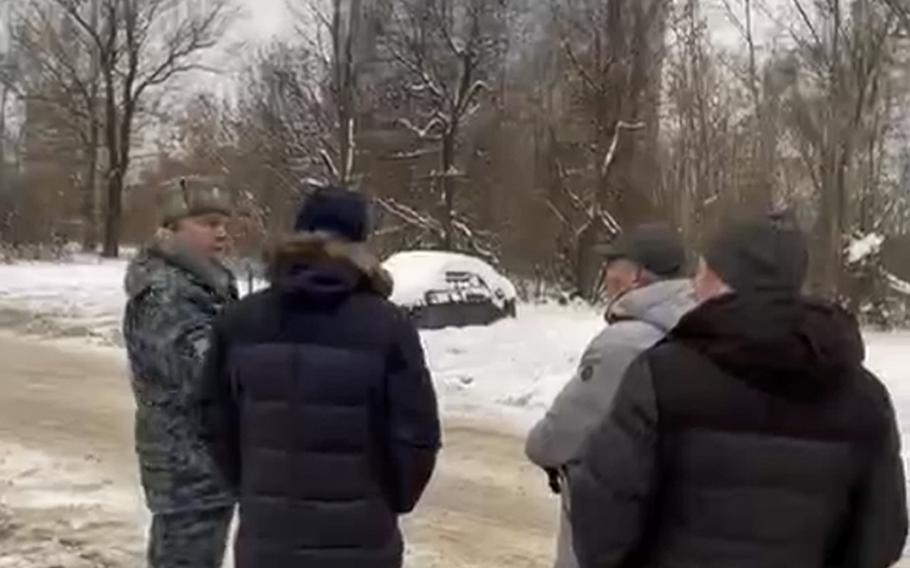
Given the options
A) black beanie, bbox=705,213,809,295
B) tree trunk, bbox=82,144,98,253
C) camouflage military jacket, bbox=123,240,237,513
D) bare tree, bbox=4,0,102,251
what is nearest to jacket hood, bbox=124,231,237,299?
camouflage military jacket, bbox=123,240,237,513

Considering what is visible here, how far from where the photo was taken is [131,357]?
4.78m

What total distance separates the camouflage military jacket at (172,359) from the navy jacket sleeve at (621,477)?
6.22 feet

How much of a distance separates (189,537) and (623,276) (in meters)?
1.61

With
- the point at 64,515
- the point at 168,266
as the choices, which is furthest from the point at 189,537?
the point at 64,515

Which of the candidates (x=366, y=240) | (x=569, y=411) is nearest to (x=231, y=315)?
(x=366, y=240)

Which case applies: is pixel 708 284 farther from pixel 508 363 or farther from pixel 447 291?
pixel 447 291

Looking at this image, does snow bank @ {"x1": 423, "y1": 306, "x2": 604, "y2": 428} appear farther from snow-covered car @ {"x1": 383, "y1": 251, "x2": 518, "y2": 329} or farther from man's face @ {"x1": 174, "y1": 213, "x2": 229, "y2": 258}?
man's face @ {"x1": 174, "y1": 213, "x2": 229, "y2": 258}

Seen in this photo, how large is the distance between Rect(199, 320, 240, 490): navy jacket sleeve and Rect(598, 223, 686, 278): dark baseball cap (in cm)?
128

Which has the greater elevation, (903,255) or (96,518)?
(903,255)

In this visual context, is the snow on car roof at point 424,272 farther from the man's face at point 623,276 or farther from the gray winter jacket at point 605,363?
the gray winter jacket at point 605,363

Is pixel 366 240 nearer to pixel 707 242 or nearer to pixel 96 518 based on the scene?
pixel 707 242

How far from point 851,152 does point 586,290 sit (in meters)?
5.86

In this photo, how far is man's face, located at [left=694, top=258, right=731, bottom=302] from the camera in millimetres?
3017

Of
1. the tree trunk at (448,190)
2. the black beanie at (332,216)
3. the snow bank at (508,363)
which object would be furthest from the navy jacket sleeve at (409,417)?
the tree trunk at (448,190)
